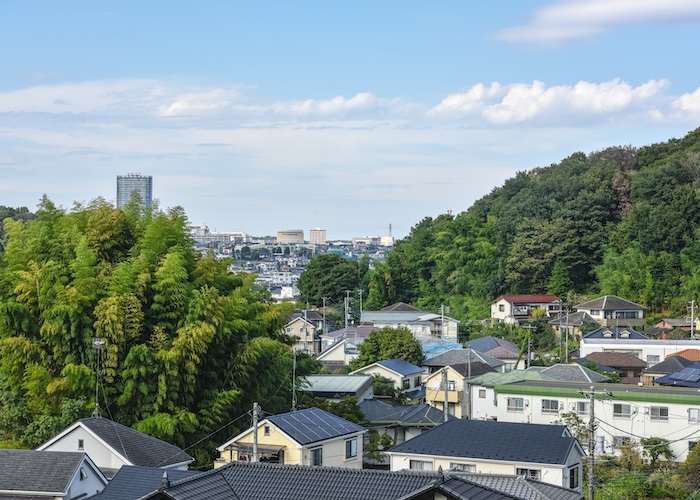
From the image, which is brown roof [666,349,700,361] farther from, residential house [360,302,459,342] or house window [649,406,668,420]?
residential house [360,302,459,342]

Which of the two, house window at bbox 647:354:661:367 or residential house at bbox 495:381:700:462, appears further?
house window at bbox 647:354:661:367

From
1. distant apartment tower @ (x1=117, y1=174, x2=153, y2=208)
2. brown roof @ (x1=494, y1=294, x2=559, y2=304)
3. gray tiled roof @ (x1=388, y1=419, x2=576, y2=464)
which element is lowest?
gray tiled roof @ (x1=388, y1=419, x2=576, y2=464)

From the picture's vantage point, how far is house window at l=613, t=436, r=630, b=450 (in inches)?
706

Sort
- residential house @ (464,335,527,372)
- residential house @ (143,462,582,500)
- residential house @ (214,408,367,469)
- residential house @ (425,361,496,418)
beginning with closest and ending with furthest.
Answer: residential house @ (143,462,582,500) → residential house @ (214,408,367,469) → residential house @ (425,361,496,418) → residential house @ (464,335,527,372)

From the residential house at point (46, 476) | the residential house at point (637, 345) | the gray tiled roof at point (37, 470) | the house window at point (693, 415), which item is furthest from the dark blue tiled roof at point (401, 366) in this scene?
the gray tiled roof at point (37, 470)

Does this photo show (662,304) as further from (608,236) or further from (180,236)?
(180,236)

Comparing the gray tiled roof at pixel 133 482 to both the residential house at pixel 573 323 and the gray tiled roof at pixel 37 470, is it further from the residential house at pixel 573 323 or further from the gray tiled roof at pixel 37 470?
the residential house at pixel 573 323

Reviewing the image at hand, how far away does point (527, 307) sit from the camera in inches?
1404

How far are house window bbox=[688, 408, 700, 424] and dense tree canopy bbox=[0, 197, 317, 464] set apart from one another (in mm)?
7343

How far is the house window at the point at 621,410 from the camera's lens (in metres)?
18.1

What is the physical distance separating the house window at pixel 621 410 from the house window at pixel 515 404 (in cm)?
185

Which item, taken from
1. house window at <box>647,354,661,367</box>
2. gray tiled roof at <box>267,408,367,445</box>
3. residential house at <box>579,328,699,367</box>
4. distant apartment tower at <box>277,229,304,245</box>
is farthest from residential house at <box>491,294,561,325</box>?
distant apartment tower at <box>277,229,304,245</box>

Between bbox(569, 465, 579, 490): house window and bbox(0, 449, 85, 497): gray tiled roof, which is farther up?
bbox(0, 449, 85, 497): gray tiled roof

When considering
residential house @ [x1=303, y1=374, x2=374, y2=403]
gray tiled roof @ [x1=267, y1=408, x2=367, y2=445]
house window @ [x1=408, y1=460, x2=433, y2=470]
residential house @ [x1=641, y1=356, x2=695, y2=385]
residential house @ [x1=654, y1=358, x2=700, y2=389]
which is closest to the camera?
house window @ [x1=408, y1=460, x2=433, y2=470]
